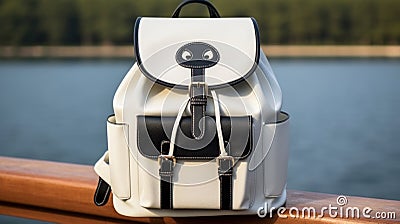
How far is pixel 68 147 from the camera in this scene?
4328mm

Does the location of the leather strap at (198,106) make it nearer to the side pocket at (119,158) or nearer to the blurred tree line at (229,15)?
the side pocket at (119,158)

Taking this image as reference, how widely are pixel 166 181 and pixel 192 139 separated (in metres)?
0.07

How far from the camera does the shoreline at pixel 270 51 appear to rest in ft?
45.1

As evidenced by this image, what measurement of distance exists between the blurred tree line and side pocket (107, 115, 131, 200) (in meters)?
10.1

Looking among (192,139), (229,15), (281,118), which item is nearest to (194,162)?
(192,139)

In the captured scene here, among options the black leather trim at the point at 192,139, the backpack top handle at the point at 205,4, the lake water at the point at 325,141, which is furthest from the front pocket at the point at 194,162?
the lake water at the point at 325,141

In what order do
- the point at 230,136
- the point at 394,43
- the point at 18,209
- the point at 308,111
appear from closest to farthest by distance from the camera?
the point at 230,136
the point at 18,209
the point at 308,111
the point at 394,43

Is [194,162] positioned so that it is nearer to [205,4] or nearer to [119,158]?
[119,158]

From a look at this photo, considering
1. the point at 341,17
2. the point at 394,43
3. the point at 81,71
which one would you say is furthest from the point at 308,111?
the point at 81,71

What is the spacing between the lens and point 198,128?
0.80 m

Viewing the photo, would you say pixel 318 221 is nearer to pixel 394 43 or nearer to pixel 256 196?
pixel 256 196

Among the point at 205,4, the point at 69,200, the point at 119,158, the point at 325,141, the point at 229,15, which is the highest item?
the point at 205,4

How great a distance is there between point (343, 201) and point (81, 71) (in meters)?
21.3

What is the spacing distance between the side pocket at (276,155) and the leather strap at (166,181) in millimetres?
127
